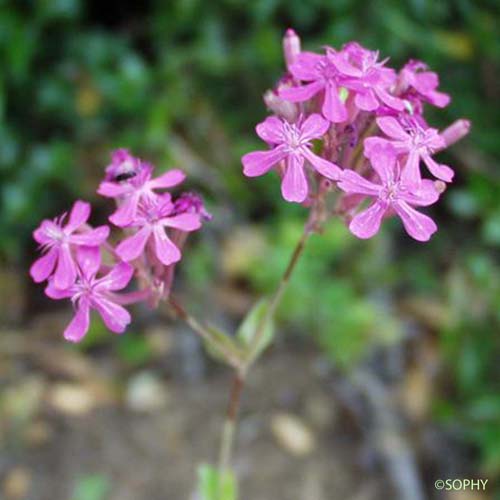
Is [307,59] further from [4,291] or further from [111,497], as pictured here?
[4,291]

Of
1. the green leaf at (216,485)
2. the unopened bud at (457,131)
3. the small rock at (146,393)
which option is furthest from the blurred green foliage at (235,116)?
the unopened bud at (457,131)

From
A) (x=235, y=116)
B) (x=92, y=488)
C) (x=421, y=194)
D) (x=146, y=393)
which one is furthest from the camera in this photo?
(x=235, y=116)

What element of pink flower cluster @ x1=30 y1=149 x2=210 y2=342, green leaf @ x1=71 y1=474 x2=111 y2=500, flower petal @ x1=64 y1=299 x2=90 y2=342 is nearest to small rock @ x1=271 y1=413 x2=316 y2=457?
green leaf @ x1=71 y1=474 x2=111 y2=500

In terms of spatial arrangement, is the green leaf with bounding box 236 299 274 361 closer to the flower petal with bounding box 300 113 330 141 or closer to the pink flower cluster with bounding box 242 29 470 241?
the pink flower cluster with bounding box 242 29 470 241

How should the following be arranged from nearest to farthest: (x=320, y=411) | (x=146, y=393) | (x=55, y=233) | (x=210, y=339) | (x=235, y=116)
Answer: (x=55, y=233)
(x=210, y=339)
(x=320, y=411)
(x=146, y=393)
(x=235, y=116)

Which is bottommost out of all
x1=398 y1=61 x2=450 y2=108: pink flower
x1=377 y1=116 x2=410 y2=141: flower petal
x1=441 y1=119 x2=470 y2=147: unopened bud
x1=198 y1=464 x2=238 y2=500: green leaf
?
x1=198 y1=464 x2=238 y2=500: green leaf

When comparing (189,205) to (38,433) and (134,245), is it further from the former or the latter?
(38,433)

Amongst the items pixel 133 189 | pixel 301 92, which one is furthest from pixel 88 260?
pixel 301 92
